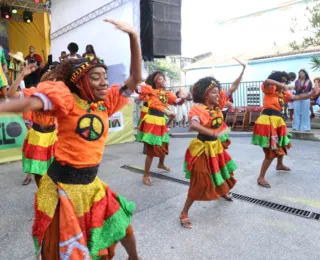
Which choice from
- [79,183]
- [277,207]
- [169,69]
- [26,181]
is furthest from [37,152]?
[169,69]

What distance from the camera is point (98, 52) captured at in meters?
11.1

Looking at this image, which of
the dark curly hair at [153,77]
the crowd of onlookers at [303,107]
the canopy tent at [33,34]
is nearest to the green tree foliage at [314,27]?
the crowd of onlookers at [303,107]

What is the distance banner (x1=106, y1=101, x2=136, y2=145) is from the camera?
29.3ft

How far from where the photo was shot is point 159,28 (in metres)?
10.6

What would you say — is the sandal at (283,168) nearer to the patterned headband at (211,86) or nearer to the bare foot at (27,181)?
the patterned headband at (211,86)

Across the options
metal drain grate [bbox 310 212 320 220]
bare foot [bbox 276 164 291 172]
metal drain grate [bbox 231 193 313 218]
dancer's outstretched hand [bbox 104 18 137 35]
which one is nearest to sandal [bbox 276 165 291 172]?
bare foot [bbox 276 164 291 172]

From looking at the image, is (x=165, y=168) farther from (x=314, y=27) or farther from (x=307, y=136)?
(x=314, y=27)

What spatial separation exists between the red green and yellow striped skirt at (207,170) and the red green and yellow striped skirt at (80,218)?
4.77ft

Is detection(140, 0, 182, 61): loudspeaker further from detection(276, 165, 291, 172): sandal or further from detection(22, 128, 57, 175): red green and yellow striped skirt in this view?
detection(22, 128, 57, 175): red green and yellow striped skirt

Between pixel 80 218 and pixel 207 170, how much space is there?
186 centimetres

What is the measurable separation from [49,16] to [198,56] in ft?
60.3

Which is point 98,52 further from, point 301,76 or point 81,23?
point 301,76

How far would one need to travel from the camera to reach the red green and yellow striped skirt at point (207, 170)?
11.5 ft

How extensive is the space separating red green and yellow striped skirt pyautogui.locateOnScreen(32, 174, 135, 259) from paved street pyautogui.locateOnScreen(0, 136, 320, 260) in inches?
33.7
